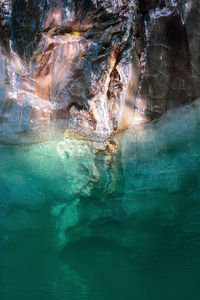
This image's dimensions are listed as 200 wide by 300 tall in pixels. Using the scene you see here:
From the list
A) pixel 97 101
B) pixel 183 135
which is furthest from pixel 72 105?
pixel 183 135

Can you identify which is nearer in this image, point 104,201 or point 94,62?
point 94,62

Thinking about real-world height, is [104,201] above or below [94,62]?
below

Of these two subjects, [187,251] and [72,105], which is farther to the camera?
[187,251]

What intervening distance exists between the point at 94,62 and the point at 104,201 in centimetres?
293

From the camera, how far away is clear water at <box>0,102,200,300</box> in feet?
13.6

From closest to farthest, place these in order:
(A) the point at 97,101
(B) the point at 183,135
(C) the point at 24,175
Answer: (A) the point at 97,101 < (B) the point at 183,135 < (C) the point at 24,175

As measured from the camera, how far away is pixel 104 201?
17.5 ft

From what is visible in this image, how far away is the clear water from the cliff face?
1.31 feet

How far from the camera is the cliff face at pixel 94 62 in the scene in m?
3.22

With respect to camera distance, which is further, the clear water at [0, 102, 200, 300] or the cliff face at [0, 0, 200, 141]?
the clear water at [0, 102, 200, 300]

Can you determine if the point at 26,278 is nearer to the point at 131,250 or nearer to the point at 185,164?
the point at 131,250

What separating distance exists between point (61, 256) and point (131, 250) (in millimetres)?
2168

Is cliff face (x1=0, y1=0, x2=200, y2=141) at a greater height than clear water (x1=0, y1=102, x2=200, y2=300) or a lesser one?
greater

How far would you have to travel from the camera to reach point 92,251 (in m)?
7.90
